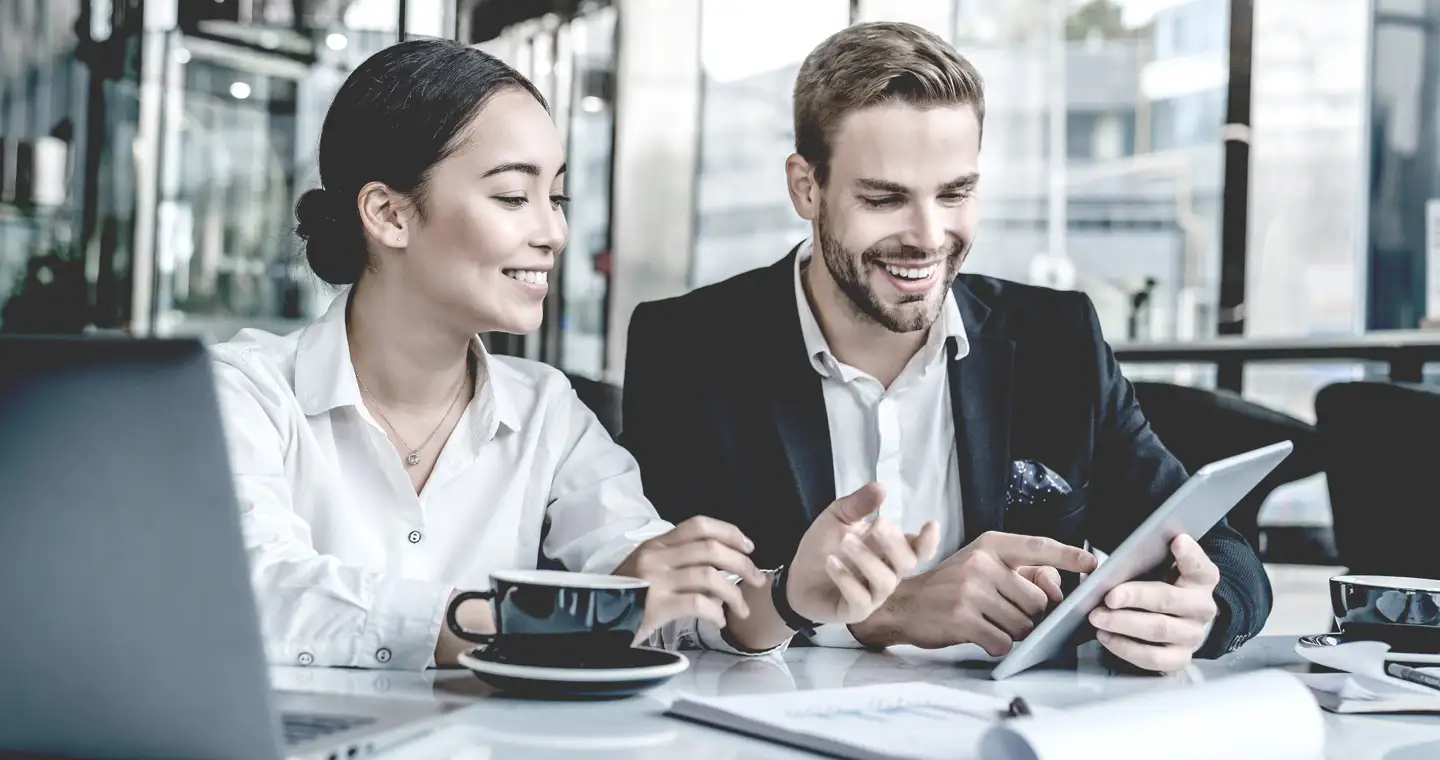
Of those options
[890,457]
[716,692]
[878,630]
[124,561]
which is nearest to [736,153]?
[890,457]

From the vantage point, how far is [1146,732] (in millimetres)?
858

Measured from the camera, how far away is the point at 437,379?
170 cm

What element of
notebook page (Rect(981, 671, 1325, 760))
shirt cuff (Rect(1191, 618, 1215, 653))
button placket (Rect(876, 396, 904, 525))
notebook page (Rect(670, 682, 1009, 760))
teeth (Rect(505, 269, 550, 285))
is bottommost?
shirt cuff (Rect(1191, 618, 1215, 653))

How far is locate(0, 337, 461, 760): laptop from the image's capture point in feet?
2.25

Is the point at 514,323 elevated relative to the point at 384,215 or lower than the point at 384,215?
lower

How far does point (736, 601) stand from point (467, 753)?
449 mm

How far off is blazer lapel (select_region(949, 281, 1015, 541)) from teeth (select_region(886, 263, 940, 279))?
0.39 feet

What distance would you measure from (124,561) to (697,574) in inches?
26.3

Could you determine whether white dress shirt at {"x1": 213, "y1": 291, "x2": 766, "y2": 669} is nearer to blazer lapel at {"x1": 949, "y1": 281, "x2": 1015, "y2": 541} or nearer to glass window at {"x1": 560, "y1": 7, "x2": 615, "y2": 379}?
blazer lapel at {"x1": 949, "y1": 281, "x2": 1015, "y2": 541}

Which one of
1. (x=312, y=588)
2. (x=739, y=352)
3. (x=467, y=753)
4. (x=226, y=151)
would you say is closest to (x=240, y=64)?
(x=226, y=151)

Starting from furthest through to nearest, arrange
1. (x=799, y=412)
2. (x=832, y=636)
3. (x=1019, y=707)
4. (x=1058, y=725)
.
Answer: (x=799, y=412), (x=832, y=636), (x=1019, y=707), (x=1058, y=725)

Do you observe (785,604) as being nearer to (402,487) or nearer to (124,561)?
(402,487)

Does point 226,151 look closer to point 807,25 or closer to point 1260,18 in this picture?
point 807,25

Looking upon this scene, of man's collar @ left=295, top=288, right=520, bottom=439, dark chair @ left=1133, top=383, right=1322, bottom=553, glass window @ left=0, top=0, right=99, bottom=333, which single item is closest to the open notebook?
man's collar @ left=295, top=288, right=520, bottom=439
